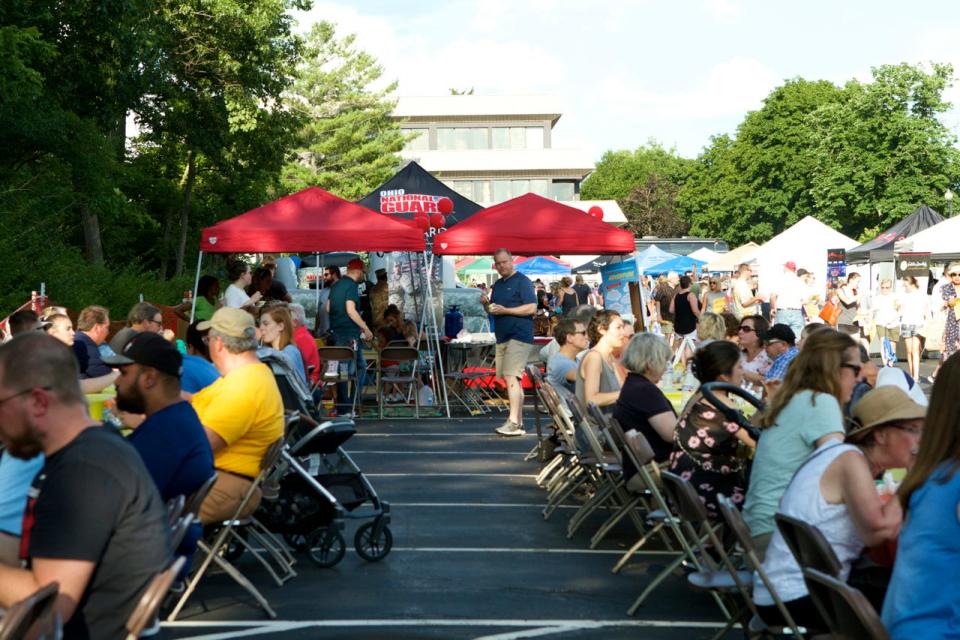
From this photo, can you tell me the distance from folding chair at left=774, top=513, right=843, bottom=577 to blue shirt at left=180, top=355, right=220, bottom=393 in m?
4.77

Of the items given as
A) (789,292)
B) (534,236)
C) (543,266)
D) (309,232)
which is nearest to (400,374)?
(309,232)

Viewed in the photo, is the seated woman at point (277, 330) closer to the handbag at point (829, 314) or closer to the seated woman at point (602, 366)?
the seated woman at point (602, 366)

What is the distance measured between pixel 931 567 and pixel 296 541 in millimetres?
5965

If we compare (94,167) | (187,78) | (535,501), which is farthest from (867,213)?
(535,501)

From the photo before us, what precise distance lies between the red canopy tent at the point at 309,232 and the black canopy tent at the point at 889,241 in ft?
61.7

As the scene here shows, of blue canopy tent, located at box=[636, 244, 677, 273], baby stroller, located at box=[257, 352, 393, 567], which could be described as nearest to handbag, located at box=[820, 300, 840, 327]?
blue canopy tent, located at box=[636, 244, 677, 273]

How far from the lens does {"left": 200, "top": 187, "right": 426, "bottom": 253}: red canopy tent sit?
58.2 feet

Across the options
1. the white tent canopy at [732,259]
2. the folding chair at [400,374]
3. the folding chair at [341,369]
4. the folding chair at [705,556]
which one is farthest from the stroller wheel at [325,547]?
the white tent canopy at [732,259]

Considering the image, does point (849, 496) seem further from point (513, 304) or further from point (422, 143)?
point (422, 143)

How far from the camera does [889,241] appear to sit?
128 ft

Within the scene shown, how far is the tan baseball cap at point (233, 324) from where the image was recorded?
7.56 m

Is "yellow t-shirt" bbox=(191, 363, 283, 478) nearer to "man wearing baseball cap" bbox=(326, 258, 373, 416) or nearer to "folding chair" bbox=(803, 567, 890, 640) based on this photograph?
"folding chair" bbox=(803, 567, 890, 640)

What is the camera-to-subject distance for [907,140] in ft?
Result: 230

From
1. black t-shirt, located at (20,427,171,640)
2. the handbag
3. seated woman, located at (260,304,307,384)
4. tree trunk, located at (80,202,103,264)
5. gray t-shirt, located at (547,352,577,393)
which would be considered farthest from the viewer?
tree trunk, located at (80,202,103,264)
